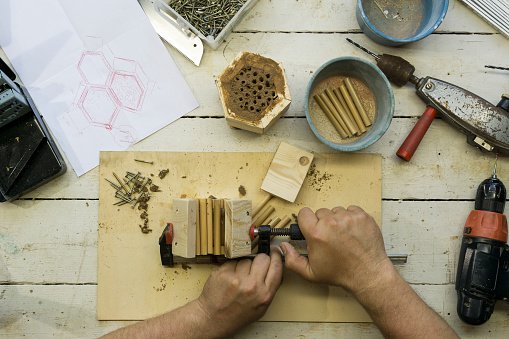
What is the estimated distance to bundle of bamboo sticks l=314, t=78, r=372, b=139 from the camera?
129 cm

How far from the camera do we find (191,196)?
1313 mm

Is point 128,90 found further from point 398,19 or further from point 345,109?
point 398,19

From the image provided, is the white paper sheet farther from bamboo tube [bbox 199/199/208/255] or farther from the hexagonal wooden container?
bamboo tube [bbox 199/199/208/255]

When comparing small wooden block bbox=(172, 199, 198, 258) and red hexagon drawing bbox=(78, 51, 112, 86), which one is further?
red hexagon drawing bbox=(78, 51, 112, 86)

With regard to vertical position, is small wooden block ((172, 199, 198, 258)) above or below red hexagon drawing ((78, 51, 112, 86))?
below

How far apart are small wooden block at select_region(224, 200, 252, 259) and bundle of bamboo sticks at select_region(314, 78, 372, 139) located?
32cm

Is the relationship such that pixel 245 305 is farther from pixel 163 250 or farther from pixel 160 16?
pixel 160 16

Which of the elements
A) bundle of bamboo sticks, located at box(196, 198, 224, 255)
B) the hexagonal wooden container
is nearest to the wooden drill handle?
the hexagonal wooden container

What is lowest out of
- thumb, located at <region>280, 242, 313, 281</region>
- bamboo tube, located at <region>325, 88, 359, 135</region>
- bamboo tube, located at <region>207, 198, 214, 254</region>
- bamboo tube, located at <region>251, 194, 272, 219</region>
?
thumb, located at <region>280, 242, 313, 281</region>

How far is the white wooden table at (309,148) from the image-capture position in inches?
51.6

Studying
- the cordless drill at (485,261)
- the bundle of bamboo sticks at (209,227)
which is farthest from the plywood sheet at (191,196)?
the cordless drill at (485,261)

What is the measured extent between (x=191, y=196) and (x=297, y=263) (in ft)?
1.07

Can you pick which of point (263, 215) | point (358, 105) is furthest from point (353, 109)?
point (263, 215)

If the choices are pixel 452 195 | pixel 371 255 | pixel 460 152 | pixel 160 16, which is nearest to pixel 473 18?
pixel 460 152
